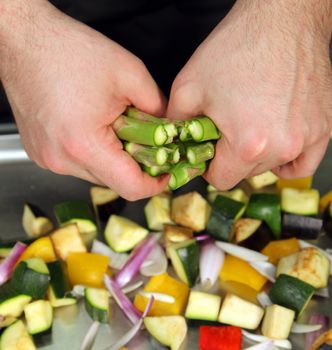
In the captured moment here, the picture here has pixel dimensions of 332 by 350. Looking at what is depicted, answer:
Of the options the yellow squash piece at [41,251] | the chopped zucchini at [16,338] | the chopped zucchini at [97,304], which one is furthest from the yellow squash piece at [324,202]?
the chopped zucchini at [16,338]

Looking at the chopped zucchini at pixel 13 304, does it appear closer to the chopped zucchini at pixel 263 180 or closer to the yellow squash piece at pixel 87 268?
the yellow squash piece at pixel 87 268

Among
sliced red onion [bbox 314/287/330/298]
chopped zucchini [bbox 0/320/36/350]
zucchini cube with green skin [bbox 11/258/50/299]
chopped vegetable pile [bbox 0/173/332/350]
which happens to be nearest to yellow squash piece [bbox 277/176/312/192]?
chopped vegetable pile [bbox 0/173/332/350]

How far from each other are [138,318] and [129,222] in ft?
1.18

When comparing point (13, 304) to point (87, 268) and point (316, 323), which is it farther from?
point (316, 323)

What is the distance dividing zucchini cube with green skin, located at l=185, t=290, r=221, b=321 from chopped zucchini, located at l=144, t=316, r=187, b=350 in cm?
4

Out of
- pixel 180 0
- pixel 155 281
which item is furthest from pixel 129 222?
pixel 180 0

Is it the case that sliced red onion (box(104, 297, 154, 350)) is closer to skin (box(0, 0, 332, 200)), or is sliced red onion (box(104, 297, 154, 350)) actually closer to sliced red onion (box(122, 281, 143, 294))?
sliced red onion (box(122, 281, 143, 294))

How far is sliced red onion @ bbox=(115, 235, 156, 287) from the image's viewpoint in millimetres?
1995

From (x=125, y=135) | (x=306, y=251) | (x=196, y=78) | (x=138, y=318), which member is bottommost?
(x=138, y=318)

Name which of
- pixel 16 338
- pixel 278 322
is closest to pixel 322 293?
pixel 278 322

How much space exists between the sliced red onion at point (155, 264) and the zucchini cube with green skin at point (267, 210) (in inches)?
12.8

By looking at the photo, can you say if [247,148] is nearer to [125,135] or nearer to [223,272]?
[125,135]

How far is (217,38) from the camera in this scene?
1614 mm

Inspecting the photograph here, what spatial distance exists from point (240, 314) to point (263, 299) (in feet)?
0.39
